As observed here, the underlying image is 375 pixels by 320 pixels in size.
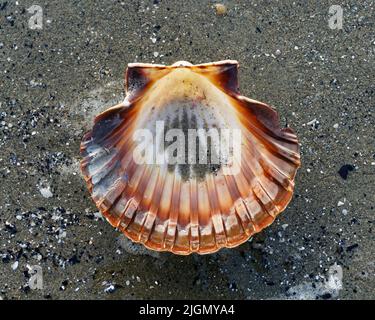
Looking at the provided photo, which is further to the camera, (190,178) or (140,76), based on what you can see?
(190,178)

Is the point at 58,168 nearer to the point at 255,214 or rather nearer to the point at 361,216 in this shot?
the point at 255,214

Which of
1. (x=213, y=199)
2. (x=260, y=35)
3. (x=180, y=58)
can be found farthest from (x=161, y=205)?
(x=260, y=35)

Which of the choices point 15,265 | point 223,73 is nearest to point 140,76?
point 223,73

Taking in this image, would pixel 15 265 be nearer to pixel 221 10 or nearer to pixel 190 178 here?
pixel 190 178

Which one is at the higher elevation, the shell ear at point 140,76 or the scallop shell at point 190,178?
the shell ear at point 140,76

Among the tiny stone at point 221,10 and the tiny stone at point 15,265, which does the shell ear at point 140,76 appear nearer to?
the tiny stone at point 221,10

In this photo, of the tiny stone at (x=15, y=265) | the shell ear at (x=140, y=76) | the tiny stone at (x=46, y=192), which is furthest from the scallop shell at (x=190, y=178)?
the tiny stone at (x=15, y=265)
